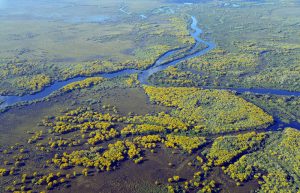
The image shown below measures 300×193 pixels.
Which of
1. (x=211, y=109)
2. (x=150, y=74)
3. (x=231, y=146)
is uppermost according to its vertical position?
(x=150, y=74)

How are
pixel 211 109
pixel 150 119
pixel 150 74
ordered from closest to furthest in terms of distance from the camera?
pixel 150 119 → pixel 211 109 → pixel 150 74

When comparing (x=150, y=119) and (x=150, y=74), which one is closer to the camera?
(x=150, y=119)

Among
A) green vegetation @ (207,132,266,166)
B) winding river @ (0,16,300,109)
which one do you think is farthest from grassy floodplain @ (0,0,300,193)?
winding river @ (0,16,300,109)

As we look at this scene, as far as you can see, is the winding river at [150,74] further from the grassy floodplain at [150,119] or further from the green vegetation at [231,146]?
the green vegetation at [231,146]

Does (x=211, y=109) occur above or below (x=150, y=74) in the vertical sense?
below

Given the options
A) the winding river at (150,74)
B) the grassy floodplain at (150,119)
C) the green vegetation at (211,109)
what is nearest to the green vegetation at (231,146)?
the grassy floodplain at (150,119)

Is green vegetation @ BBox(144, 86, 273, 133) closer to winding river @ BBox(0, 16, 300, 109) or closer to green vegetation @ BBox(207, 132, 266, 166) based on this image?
green vegetation @ BBox(207, 132, 266, 166)

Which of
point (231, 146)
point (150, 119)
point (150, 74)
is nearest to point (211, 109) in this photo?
point (231, 146)

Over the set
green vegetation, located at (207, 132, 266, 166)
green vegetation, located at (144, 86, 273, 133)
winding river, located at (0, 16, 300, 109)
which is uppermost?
winding river, located at (0, 16, 300, 109)

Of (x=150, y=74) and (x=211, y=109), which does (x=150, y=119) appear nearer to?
(x=211, y=109)

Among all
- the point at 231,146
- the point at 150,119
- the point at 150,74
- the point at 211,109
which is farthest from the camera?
the point at 150,74

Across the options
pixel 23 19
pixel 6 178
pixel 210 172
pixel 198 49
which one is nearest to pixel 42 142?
pixel 6 178
